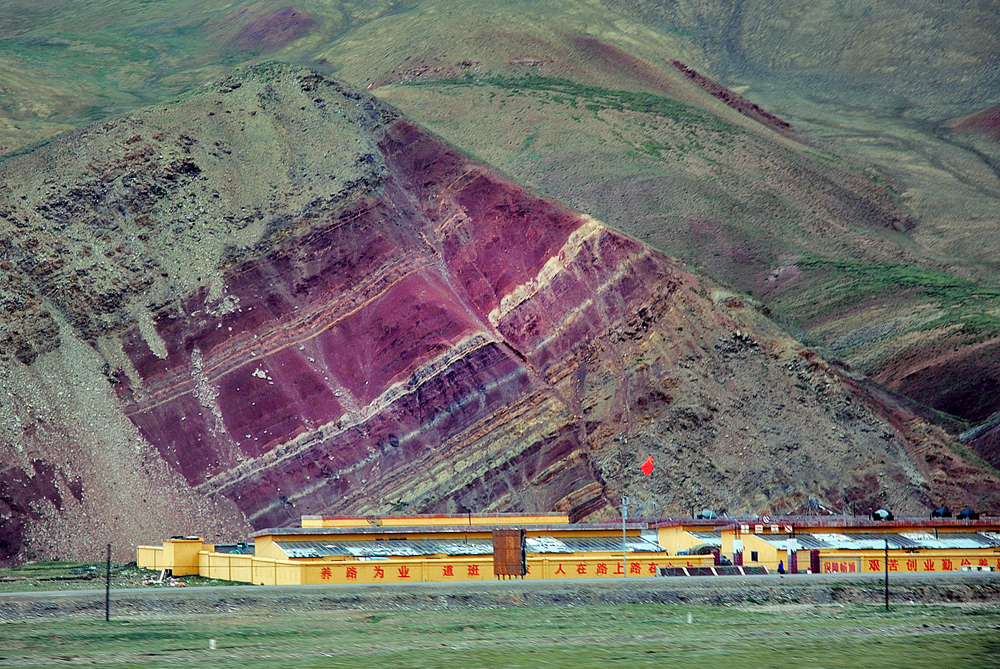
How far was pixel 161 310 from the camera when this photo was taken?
205 feet

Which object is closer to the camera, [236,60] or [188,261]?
[188,261]

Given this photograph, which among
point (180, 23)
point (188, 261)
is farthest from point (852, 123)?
point (188, 261)

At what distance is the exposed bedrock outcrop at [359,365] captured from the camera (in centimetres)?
5684

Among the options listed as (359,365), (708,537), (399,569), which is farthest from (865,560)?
(359,365)

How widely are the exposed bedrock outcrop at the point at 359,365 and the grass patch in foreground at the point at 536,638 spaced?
25015 mm

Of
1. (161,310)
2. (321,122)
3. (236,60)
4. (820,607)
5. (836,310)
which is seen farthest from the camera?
(236,60)

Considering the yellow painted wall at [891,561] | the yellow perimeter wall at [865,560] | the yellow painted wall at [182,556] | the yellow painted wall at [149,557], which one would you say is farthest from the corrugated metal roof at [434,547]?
the yellow painted wall at [891,561]

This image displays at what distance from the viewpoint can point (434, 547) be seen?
45156 mm

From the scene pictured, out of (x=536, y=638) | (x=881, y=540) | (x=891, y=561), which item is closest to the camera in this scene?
(x=536, y=638)

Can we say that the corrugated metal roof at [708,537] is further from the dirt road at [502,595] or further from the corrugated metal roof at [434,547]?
the dirt road at [502,595]

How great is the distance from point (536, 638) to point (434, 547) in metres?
19.1

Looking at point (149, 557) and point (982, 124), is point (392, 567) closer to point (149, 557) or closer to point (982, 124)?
point (149, 557)

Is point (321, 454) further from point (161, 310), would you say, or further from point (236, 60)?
point (236, 60)

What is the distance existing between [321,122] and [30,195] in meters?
18.2
